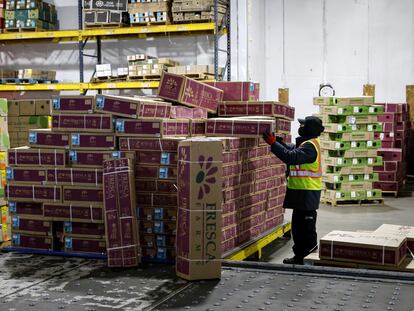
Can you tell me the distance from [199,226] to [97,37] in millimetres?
11069

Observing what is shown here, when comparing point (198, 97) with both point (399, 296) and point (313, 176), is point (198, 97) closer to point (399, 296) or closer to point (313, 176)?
point (313, 176)

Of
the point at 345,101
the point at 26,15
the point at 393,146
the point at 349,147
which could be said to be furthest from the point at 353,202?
the point at 26,15

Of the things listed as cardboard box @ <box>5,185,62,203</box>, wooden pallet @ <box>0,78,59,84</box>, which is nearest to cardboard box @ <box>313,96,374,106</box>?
wooden pallet @ <box>0,78,59,84</box>

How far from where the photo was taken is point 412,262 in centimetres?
605

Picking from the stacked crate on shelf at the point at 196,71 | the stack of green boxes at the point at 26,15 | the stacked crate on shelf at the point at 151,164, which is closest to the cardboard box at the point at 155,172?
the stacked crate on shelf at the point at 151,164

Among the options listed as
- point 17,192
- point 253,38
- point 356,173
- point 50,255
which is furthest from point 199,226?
point 253,38

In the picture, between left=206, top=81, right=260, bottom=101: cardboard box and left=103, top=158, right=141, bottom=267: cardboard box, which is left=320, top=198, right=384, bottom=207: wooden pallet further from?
left=103, top=158, right=141, bottom=267: cardboard box

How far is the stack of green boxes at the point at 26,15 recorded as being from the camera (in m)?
15.2

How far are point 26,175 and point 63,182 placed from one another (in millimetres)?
470

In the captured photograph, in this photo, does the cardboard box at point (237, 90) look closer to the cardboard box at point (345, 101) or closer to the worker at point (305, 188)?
the worker at point (305, 188)

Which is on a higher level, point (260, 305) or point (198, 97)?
point (198, 97)

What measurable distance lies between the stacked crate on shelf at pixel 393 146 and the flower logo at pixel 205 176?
8841 mm

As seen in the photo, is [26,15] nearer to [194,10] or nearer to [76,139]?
[194,10]

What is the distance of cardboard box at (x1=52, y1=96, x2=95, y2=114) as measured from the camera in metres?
6.77
